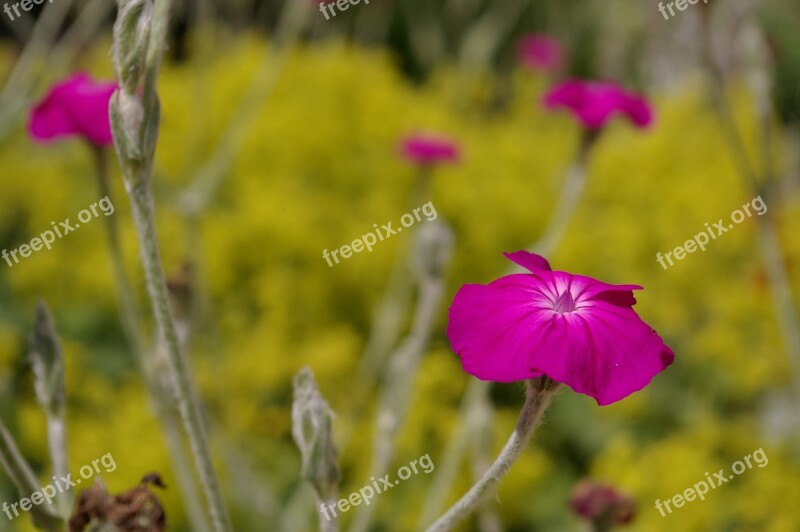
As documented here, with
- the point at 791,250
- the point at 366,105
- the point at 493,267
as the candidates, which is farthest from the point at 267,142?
the point at 791,250

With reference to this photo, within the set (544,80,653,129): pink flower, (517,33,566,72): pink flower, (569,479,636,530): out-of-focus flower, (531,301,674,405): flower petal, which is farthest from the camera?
(517,33,566,72): pink flower

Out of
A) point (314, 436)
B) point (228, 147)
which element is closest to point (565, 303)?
point (314, 436)

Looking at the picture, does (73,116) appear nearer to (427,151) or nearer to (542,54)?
(427,151)

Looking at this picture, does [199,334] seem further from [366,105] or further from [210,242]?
[366,105]

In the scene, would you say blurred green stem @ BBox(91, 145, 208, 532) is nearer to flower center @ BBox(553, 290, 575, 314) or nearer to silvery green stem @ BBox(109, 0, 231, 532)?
silvery green stem @ BBox(109, 0, 231, 532)

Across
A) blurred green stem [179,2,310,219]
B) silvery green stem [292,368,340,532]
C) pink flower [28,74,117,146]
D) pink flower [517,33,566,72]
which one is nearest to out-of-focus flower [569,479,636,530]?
silvery green stem [292,368,340,532]

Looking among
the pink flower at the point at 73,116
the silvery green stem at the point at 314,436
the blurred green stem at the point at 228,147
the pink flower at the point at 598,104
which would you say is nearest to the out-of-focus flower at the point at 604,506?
the silvery green stem at the point at 314,436
